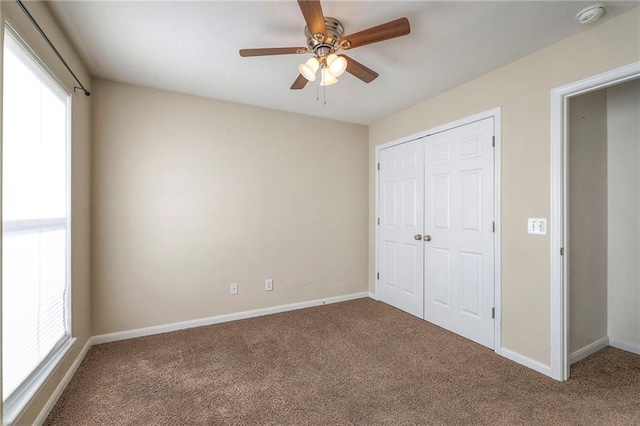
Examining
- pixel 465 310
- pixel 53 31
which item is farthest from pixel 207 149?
pixel 465 310

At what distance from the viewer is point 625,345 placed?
251 centimetres

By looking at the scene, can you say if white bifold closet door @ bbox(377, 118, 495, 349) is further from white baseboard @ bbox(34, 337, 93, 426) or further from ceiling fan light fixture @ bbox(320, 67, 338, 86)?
white baseboard @ bbox(34, 337, 93, 426)

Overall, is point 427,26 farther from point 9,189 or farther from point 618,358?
point 618,358

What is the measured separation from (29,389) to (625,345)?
440 centimetres

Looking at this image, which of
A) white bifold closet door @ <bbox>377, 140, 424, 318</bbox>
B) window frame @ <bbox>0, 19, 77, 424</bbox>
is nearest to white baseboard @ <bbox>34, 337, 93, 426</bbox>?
window frame @ <bbox>0, 19, 77, 424</bbox>

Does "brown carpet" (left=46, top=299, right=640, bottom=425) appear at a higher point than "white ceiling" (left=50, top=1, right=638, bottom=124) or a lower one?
lower

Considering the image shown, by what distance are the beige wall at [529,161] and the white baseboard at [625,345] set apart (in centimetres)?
105

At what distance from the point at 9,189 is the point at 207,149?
1.77 metres

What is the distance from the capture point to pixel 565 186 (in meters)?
2.06

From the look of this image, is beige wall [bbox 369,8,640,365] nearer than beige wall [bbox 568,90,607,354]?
Yes

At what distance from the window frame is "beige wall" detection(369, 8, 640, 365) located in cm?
322

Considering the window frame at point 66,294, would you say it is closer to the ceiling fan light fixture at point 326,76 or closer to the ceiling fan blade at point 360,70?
the ceiling fan light fixture at point 326,76

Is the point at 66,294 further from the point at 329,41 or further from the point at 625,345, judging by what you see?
the point at 625,345

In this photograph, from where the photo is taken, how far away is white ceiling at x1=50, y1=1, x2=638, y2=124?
67.9 inches
